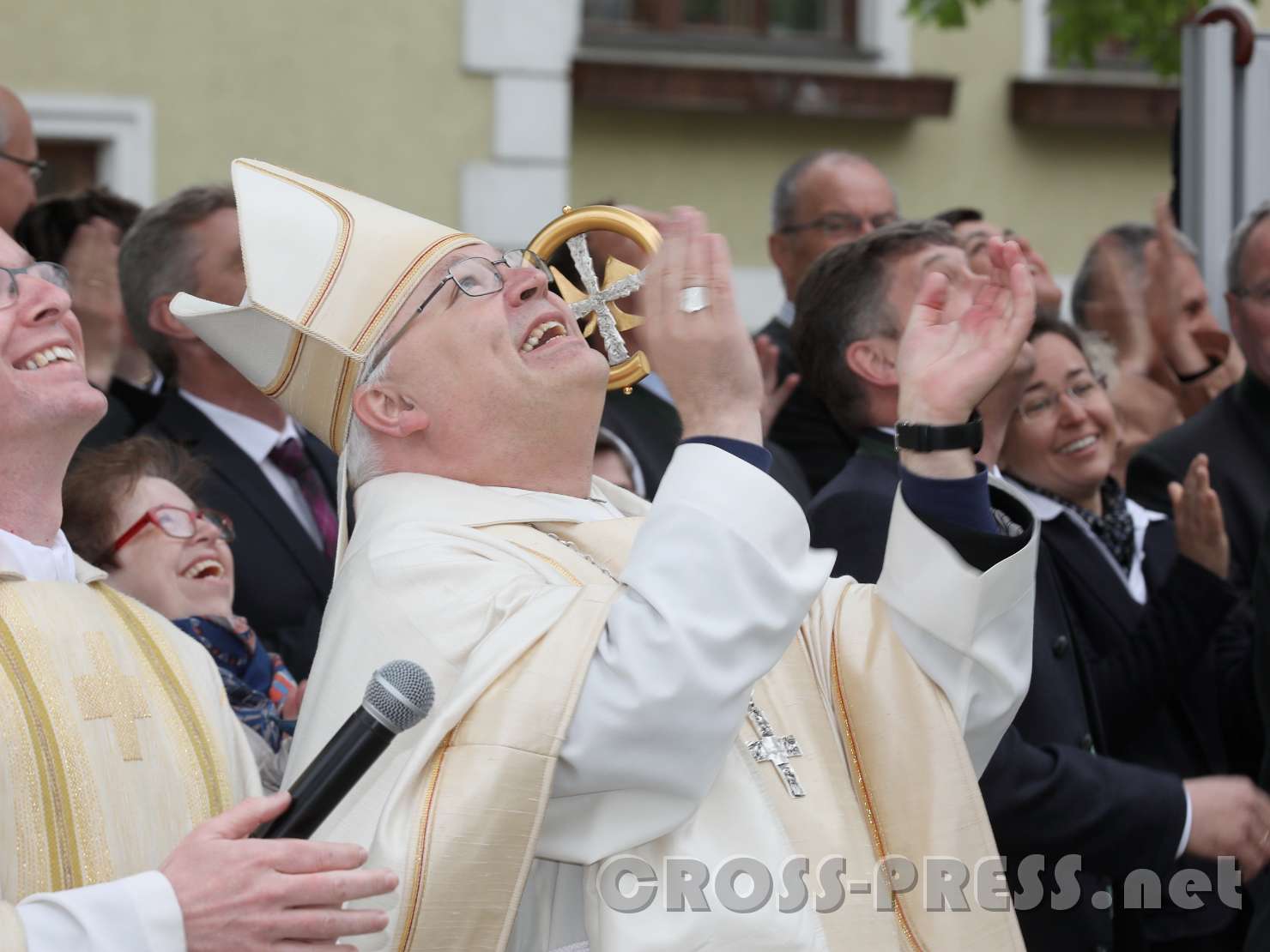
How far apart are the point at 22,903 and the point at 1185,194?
4486 millimetres

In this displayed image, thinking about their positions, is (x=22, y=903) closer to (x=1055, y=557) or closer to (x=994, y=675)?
(x=994, y=675)

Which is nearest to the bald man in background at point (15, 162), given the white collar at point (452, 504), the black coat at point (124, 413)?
the black coat at point (124, 413)

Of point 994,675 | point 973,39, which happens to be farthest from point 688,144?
point 994,675

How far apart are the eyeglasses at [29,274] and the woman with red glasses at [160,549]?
0.63 m

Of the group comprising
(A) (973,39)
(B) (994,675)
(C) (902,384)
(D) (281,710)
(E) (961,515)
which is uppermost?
(A) (973,39)

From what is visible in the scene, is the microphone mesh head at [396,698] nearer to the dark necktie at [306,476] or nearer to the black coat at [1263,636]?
the black coat at [1263,636]

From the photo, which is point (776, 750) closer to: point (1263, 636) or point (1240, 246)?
point (1263, 636)

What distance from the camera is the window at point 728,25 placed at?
9.98 meters

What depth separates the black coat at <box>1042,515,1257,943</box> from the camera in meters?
4.02

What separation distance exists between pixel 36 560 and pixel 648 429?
2.15 m

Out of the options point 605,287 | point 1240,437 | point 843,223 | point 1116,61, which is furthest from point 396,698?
point 1116,61

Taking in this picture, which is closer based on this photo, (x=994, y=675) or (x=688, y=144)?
(x=994, y=675)

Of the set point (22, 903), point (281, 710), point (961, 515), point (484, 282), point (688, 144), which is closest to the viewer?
point (22, 903)

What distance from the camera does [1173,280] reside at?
18.5 feet
